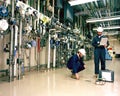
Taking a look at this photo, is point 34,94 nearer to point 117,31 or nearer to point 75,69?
point 75,69

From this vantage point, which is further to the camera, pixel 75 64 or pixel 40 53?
pixel 40 53

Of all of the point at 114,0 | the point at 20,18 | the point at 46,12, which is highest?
the point at 114,0

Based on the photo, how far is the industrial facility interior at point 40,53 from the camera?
11.3ft

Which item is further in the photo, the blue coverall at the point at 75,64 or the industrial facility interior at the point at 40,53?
the blue coverall at the point at 75,64

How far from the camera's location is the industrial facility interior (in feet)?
11.3

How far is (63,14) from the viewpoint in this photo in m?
8.91

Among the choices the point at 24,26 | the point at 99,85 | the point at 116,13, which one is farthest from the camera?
the point at 116,13

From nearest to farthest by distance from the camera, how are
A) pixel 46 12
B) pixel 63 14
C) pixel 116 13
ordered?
pixel 46 12 < pixel 63 14 < pixel 116 13

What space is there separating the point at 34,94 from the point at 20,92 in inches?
10.9

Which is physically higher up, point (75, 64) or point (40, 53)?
point (40, 53)

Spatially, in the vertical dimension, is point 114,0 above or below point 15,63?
above

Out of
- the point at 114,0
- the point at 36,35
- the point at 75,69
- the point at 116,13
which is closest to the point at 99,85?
the point at 75,69

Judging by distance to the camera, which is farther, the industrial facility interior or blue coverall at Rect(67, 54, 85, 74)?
blue coverall at Rect(67, 54, 85, 74)

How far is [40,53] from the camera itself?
21.6 ft
